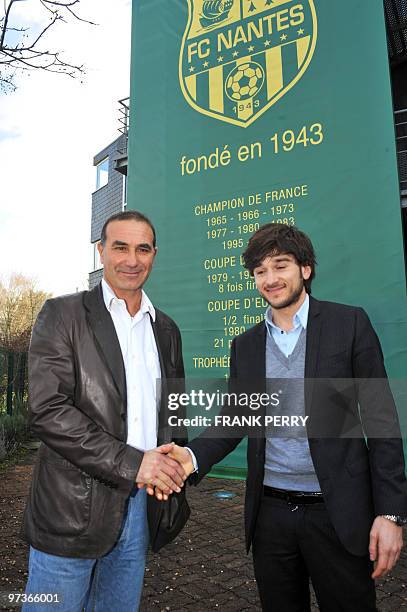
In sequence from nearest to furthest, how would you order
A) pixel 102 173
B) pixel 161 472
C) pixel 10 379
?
pixel 161 472, pixel 10 379, pixel 102 173

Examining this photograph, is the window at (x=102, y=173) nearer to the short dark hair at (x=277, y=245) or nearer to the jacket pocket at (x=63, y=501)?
the short dark hair at (x=277, y=245)

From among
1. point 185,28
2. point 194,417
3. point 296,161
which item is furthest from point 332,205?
point 185,28

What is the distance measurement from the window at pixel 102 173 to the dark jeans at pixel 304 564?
56.5ft

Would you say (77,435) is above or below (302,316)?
below

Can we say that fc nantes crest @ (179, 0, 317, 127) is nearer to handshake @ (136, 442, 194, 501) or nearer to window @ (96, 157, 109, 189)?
handshake @ (136, 442, 194, 501)

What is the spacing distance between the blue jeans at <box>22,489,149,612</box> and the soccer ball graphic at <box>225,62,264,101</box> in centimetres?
578

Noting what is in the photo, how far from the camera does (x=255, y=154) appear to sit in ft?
20.2

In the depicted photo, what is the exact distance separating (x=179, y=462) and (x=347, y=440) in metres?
0.73

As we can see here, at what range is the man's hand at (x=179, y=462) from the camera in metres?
1.93

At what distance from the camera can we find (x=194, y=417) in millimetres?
5898

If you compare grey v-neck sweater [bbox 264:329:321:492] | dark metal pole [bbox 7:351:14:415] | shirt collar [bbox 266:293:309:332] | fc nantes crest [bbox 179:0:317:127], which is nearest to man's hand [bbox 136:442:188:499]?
grey v-neck sweater [bbox 264:329:321:492]

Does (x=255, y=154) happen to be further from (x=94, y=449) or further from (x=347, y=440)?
(x=94, y=449)

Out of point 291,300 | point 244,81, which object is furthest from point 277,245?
point 244,81

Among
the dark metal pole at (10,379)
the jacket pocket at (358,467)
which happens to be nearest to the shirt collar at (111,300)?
the jacket pocket at (358,467)
